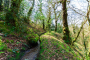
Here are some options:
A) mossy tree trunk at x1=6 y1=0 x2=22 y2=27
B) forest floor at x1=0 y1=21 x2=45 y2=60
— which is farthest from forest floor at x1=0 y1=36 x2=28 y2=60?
mossy tree trunk at x1=6 y1=0 x2=22 y2=27

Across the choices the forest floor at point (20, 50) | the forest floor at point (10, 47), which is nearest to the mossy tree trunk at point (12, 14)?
the forest floor at point (20, 50)

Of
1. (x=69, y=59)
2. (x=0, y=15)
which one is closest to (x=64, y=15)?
(x=69, y=59)

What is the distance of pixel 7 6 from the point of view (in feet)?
27.8

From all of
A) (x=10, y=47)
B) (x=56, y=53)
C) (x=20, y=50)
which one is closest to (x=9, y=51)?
(x=10, y=47)

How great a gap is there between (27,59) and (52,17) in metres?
21.3

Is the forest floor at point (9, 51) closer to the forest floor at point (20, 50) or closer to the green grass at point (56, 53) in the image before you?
the forest floor at point (20, 50)

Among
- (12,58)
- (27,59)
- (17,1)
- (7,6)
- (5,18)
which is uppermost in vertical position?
(17,1)

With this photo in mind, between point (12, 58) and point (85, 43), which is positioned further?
point (85, 43)

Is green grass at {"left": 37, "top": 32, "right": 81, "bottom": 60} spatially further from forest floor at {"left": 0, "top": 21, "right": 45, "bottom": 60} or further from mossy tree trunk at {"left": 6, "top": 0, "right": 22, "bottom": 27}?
→ mossy tree trunk at {"left": 6, "top": 0, "right": 22, "bottom": 27}

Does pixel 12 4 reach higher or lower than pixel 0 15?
higher

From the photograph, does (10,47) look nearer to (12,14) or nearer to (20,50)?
(20,50)

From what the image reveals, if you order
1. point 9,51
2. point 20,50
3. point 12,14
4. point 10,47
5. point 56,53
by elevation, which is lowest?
point 56,53

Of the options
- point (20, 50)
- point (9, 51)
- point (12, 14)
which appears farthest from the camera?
point (12, 14)

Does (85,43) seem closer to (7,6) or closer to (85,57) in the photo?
(85,57)
